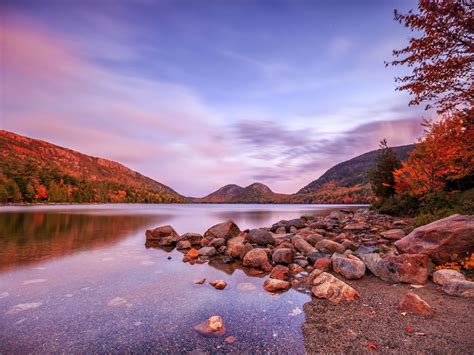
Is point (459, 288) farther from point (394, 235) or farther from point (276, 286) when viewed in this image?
point (394, 235)

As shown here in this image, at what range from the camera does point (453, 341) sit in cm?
453

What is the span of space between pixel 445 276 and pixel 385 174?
119 ft

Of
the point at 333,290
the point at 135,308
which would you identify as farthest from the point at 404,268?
the point at 135,308

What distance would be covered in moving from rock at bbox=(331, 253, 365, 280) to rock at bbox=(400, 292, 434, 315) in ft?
8.91

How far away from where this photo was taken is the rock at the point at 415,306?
5719mm

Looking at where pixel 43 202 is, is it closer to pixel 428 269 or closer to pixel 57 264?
pixel 57 264

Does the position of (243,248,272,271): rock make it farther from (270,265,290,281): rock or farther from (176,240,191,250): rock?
(176,240,191,250): rock

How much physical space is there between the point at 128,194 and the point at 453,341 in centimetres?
20020

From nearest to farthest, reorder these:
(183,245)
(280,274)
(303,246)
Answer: (280,274), (303,246), (183,245)

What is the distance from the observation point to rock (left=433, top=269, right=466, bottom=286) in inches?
288

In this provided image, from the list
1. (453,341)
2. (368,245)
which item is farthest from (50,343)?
(368,245)

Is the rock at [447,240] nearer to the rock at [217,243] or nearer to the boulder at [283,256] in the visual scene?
the boulder at [283,256]

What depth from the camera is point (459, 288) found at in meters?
6.62

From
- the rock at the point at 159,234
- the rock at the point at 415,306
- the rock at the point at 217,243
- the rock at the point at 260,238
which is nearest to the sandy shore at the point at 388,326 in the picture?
the rock at the point at 415,306
